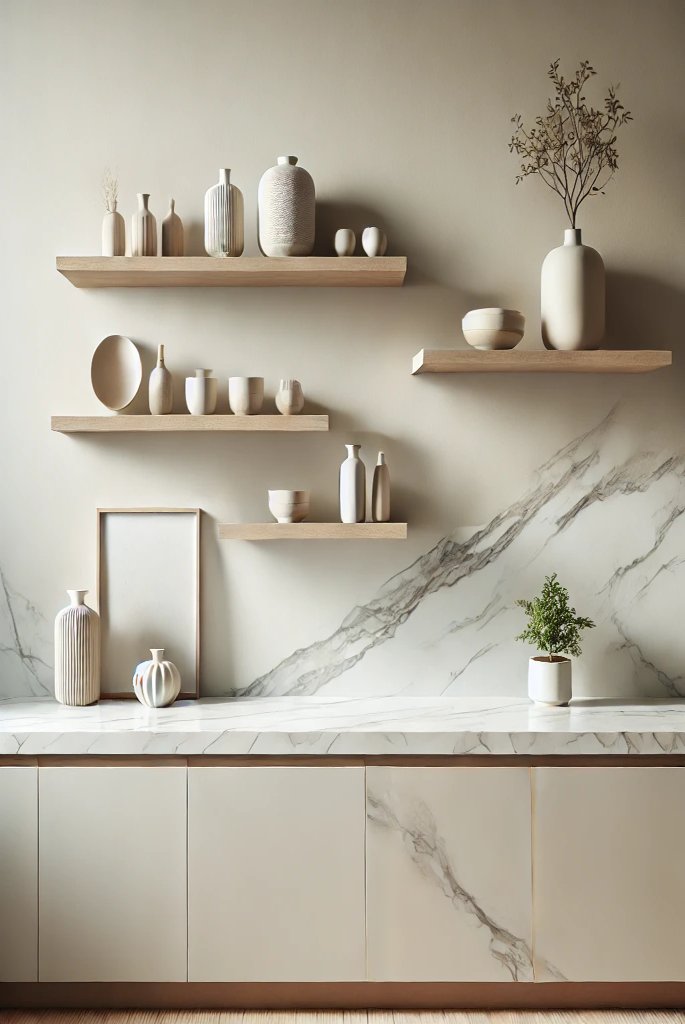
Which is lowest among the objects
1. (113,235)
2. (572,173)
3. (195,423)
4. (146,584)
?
(146,584)

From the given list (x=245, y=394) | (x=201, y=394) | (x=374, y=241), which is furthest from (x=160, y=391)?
(x=374, y=241)

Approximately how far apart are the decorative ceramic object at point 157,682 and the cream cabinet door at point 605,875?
1.02m

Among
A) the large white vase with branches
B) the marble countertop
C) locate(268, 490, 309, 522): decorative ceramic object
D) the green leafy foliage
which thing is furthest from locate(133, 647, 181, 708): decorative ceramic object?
the large white vase with branches

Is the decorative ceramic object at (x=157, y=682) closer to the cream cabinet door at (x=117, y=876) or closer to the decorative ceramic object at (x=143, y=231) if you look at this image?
the cream cabinet door at (x=117, y=876)

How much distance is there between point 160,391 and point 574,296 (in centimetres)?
120

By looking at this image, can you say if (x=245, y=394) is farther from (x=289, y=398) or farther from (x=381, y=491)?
(x=381, y=491)

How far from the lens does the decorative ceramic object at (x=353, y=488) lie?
2.59 m

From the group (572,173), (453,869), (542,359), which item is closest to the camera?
(453,869)

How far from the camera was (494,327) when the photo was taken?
8.18ft

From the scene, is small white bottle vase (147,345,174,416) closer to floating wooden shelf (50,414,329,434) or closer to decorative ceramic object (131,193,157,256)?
floating wooden shelf (50,414,329,434)

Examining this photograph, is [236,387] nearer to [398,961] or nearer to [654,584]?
[654,584]

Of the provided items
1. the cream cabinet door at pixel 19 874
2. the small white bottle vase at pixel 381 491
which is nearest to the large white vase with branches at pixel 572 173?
the small white bottle vase at pixel 381 491

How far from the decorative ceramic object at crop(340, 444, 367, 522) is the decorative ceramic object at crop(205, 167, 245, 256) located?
65 cm

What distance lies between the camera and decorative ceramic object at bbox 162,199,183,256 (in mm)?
2607
